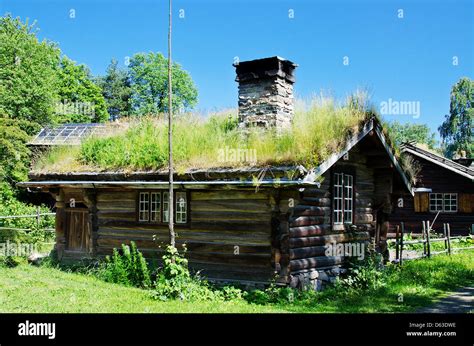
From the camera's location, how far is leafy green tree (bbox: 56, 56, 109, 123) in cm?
4525

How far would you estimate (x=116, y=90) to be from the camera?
51.1 m

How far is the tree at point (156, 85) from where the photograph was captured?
152ft

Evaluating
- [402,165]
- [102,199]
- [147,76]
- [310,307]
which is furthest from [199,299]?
[147,76]

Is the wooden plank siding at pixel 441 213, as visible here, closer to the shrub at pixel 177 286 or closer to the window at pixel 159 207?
the window at pixel 159 207

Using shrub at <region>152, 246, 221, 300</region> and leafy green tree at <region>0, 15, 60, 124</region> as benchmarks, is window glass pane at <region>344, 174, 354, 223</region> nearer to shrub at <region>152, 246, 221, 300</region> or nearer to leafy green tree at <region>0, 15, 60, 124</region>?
shrub at <region>152, 246, 221, 300</region>

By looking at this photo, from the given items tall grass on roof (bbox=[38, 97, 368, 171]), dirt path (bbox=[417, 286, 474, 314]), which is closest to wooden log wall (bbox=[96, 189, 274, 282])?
tall grass on roof (bbox=[38, 97, 368, 171])

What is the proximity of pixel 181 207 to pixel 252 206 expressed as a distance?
2130mm

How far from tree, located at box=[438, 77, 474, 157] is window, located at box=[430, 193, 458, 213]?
1230 inches

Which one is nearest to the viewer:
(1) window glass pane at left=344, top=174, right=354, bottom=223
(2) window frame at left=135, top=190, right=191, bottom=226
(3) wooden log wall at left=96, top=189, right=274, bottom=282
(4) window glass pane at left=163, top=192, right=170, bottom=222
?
(3) wooden log wall at left=96, top=189, right=274, bottom=282

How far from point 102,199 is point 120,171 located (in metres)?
1.53

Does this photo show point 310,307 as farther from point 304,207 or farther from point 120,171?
point 120,171

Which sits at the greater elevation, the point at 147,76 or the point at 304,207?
the point at 147,76

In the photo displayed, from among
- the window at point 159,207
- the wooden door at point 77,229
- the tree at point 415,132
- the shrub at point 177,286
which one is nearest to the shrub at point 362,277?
the shrub at point 177,286

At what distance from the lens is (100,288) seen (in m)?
12.1
